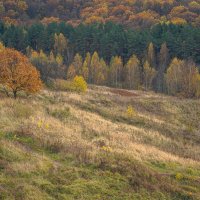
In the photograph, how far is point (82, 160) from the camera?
18.2 m

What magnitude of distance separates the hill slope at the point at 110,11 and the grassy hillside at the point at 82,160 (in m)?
133

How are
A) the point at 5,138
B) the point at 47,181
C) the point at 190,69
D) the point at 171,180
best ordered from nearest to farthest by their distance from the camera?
the point at 47,181
the point at 171,180
the point at 5,138
the point at 190,69

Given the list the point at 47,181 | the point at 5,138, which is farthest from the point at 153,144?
the point at 47,181

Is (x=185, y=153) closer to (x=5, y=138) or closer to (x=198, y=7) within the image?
(x=5, y=138)

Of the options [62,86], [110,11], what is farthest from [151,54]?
[110,11]

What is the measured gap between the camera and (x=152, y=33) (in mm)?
109250

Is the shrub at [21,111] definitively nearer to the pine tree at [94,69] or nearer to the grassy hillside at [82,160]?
the grassy hillside at [82,160]

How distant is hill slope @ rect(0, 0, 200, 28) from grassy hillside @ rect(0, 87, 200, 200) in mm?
132948

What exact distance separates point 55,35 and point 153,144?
78.7m

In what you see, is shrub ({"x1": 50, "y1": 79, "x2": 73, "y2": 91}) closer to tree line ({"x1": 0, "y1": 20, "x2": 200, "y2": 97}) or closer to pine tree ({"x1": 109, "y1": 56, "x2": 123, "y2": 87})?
tree line ({"x1": 0, "y1": 20, "x2": 200, "y2": 97})

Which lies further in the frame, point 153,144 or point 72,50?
point 72,50

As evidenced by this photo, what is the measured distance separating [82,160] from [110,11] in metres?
173

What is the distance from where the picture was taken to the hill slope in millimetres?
165250

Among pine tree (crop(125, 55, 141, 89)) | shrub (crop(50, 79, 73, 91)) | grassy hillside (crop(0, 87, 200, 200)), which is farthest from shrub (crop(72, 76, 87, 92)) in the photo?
pine tree (crop(125, 55, 141, 89))
